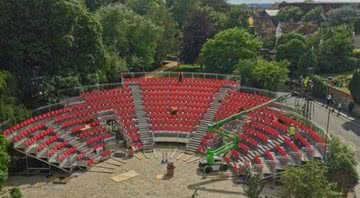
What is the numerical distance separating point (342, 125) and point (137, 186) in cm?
2164

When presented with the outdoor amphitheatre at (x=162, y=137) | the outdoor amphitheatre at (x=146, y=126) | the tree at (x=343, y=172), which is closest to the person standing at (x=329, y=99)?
the outdoor amphitheatre at (x=146, y=126)

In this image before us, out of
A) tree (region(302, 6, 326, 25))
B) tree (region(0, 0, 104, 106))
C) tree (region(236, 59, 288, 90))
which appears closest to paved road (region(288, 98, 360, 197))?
tree (region(236, 59, 288, 90))

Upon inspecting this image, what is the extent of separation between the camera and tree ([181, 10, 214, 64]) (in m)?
60.5

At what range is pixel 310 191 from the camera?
19.5 metres

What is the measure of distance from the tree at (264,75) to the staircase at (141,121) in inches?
517

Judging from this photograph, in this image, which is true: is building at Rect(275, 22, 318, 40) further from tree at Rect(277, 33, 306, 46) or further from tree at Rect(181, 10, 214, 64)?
tree at Rect(181, 10, 214, 64)

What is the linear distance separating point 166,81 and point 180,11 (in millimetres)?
41831

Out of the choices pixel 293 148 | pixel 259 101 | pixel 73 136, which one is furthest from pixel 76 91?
pixel 293 148

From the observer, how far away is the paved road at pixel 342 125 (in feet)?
114

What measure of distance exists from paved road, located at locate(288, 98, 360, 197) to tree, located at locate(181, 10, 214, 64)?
71.8ft

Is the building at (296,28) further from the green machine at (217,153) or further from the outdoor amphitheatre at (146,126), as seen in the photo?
the green machine at (217,153)

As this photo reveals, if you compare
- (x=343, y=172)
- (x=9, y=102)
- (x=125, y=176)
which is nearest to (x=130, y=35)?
(x=9, y=102)

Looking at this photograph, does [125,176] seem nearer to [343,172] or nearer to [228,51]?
[343,172]

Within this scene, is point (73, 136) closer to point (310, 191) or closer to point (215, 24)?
point (310, 191)
